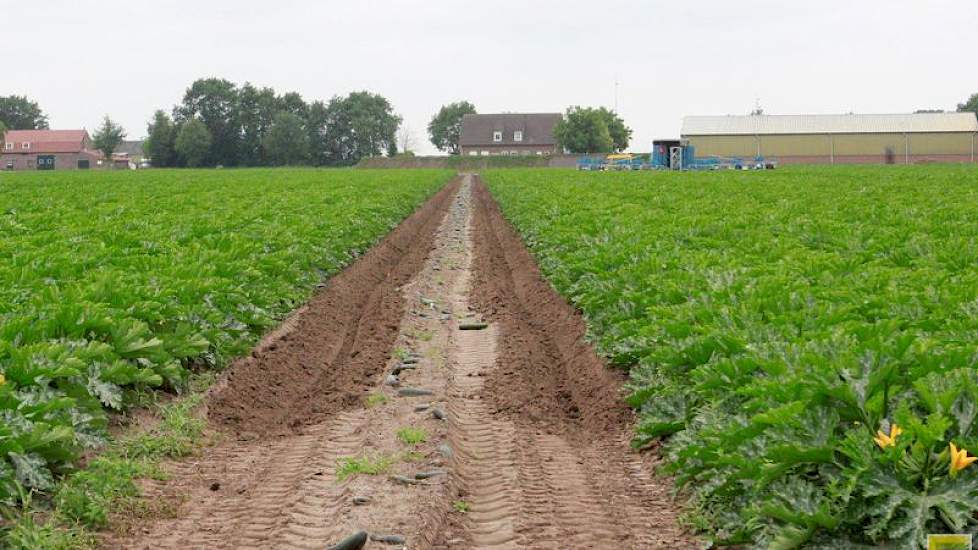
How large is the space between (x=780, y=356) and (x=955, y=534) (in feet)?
5.80

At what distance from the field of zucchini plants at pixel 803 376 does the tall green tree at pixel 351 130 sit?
115m

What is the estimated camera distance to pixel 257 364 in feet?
31.8

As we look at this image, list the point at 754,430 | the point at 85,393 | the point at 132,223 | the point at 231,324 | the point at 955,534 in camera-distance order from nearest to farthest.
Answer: the point at 955,534 < the point at 754,430 < the point at 85,393 < the point at 231,324 < the point at 132,223

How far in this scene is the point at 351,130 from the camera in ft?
415

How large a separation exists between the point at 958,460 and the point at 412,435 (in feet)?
12.8

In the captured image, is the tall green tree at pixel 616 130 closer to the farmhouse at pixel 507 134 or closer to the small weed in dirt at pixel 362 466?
the farmhouse at pixel 507 134

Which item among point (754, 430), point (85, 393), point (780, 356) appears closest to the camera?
point (754, 430)

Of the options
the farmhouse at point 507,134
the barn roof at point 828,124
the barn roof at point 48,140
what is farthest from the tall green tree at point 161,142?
the barn roof at point 828,124

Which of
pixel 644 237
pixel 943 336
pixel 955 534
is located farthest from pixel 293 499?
pixel 644 237

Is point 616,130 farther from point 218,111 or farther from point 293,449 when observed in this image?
point 293,449

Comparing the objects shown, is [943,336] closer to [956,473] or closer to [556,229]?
[956,473]

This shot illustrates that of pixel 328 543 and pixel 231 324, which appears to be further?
pixel 231 324

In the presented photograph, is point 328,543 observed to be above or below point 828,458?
below

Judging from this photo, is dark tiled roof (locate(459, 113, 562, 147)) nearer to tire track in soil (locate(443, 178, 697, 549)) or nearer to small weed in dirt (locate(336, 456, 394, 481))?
tire track in soil (locate(443, 178, 697, 549))
